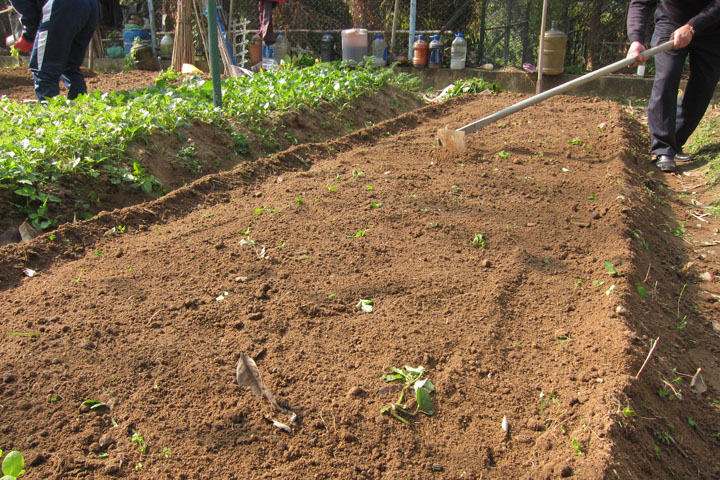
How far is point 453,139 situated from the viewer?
4.30 meters

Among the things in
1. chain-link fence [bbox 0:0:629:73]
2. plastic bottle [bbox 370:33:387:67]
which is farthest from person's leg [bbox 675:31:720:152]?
plastic bottle [bbox 370:33:387:67]

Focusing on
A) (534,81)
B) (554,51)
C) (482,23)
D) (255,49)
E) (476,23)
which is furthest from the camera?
(255,49)

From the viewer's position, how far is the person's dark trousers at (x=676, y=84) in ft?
14.6

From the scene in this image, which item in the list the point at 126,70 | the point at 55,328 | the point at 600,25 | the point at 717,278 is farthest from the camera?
the point at 126,70

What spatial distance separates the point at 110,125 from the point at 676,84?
4599 mm

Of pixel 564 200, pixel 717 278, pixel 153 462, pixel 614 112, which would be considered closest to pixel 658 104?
pixel 614 112

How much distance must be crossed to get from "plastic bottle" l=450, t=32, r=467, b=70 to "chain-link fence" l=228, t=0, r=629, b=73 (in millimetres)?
492

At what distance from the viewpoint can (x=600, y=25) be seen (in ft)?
27.8

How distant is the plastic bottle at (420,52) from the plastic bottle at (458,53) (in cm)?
42

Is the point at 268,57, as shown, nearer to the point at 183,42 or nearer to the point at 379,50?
the point at 183,42

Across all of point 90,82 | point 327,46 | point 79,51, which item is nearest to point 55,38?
point 79,51

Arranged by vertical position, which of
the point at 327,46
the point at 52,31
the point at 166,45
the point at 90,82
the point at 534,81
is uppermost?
the point at 52,31

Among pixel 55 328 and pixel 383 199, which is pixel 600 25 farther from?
pixel 55 328

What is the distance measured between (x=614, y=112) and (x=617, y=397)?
5041 mm
